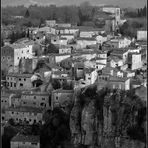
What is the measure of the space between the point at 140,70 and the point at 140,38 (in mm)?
4774

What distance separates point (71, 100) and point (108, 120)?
3.48 ft

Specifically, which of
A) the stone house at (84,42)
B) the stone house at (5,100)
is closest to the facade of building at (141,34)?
the stone house at (84,42)

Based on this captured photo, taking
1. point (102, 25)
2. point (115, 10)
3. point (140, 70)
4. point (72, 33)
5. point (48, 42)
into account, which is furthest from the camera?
point (115, 10)

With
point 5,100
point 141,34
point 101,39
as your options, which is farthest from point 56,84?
point 141,34

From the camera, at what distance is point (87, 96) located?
11844mm

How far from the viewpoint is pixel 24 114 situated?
1202 centimetres

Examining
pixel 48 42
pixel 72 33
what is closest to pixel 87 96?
pixel 48 42

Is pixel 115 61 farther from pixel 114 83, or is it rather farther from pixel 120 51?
pixel 114 83

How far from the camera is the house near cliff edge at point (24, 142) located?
11.3 metres

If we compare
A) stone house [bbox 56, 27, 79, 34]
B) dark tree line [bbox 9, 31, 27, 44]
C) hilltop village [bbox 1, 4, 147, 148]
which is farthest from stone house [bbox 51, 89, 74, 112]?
stone house [bbox 56, 27, 79, 34]

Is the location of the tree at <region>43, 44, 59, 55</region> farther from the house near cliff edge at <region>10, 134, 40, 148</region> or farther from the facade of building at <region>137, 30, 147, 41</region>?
the house near cliff edge at <region>10, 134, 40, 148</region>

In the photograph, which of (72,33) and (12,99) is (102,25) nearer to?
(72,33)

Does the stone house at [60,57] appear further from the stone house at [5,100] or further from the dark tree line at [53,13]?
the dark tree line at [53,13]

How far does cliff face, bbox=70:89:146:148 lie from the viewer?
11.3m
